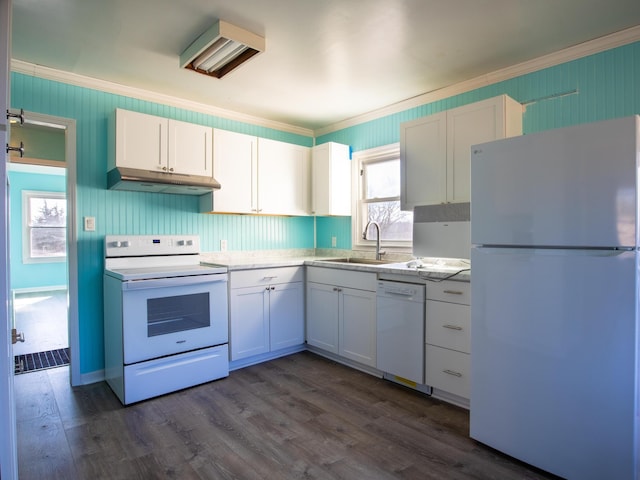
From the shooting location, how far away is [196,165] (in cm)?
320

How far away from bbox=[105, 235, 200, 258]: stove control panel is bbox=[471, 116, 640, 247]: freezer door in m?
2.45

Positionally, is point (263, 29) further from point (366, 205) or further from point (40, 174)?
point (40, 174)

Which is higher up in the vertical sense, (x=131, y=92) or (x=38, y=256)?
(x=131, y=92)

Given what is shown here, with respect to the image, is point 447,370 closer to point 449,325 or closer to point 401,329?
point 449,325

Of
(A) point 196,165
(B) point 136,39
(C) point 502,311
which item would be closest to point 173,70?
(B) point 136,39

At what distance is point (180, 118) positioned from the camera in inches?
135

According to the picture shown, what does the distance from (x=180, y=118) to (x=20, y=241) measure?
5281mm

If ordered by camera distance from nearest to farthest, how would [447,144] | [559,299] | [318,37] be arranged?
[559,299] < [318,37] < [447,144]

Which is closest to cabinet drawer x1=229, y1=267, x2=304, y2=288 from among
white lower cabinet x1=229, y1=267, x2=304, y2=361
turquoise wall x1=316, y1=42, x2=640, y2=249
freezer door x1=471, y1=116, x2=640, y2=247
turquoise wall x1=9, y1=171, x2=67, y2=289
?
white lower cabinet x1=229, y1=267, x2=304, y2=361

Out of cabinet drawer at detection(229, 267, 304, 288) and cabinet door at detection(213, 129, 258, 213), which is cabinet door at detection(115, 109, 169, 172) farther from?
cabinet drawer at detection(229, 267, 304, 288)

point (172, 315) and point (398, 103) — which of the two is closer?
point (172, 315)

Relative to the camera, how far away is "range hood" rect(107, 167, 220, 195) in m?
2.77

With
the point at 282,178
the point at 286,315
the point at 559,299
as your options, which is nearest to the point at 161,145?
the point at 282,178

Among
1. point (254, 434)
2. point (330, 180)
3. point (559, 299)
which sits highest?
point (330, 180)
